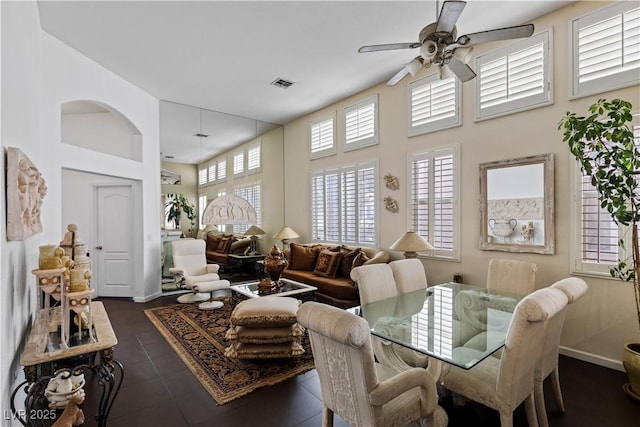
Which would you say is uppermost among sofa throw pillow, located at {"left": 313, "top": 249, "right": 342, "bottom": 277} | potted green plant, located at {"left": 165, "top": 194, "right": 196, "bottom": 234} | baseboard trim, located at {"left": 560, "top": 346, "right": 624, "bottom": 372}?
potted green plant, located at {"left": 165, "top": 194, "right": 196, "bottom": 234}

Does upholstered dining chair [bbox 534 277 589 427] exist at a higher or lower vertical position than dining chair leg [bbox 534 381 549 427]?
higher

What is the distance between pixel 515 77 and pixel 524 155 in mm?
895

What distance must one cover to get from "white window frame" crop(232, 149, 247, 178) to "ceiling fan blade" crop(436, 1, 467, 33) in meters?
5.42

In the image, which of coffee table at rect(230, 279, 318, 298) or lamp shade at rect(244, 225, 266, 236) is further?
lamp shade at rect(244, 225, 266, 236)

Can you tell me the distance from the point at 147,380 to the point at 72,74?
380 cm

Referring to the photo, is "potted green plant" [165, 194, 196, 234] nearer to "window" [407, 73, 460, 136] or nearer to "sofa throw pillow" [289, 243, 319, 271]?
"sofa throw pillow" [289, 243, 319, 271]

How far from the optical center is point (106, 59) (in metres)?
4.28

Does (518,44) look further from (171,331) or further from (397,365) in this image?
(171,331)

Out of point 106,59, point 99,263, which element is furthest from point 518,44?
point 99,263

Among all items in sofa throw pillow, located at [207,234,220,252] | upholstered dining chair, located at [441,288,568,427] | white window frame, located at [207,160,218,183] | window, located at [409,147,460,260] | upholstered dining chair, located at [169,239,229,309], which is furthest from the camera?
white window frame, located at [207,160,218,183]

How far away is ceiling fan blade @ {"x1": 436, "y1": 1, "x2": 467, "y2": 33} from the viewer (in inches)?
77.0

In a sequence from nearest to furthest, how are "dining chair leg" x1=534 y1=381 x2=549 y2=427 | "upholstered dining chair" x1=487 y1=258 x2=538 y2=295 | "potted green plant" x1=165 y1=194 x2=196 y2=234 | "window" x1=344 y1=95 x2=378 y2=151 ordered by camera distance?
"dining chair leg" x1=534 y1=381 x2=549 y2=427 → "upholstered dining chair" x1=487 y1=258 x2=538 y2=295 → "window" x1=344 y1=95 x2=378 y2=151 → "potted green plant" x1=165 y1=194 x2=196 y2=234

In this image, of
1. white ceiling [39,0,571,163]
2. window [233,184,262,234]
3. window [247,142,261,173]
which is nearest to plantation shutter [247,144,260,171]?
window [247,142,261,173]

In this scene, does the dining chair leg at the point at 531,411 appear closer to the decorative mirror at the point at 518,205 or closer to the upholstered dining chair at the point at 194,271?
the decorative mirror at the point at 518,205
